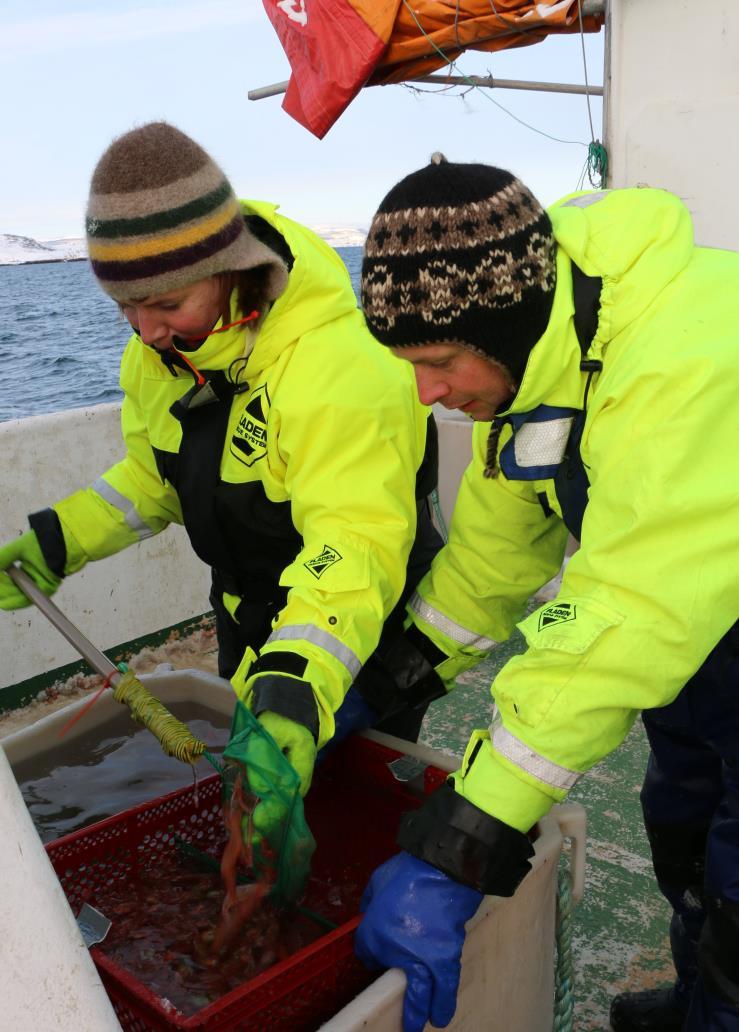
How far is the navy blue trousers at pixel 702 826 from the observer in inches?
67.2

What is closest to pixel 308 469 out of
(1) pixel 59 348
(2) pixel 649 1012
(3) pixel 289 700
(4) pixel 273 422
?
(4) pixel 273 422

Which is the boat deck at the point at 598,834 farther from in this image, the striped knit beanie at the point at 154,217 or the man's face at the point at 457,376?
the striped knit beanie at the point at 154,217

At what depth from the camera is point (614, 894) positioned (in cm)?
281

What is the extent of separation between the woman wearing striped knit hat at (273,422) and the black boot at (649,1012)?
889 mm

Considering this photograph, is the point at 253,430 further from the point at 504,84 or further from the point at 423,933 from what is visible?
the point at 504,84

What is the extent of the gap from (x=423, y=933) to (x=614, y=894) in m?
1.47

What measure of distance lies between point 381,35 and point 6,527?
3.83 metres

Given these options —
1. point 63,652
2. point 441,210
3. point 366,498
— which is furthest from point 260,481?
point 63,652

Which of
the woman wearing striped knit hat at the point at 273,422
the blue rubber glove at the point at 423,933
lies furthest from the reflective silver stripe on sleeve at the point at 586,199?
the blue rubber glove at the point at 423,933

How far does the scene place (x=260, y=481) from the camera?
7.02 ft

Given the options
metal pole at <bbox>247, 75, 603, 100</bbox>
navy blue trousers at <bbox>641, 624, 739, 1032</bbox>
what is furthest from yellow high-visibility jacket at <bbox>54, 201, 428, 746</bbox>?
metal pole at <bbox>247, 75, 603, 100</bbox>

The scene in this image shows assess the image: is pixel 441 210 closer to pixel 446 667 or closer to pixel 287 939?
pixel 446 667

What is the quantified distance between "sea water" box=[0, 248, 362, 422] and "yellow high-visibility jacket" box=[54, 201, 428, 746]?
0.60 ft

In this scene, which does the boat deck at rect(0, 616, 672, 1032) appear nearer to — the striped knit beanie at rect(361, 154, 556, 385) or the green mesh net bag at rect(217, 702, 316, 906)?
the green mesh net bag at rect(217, 702, 316, 906)
